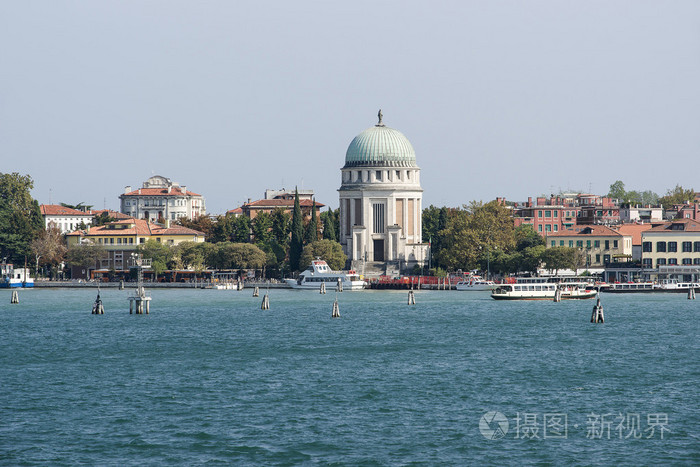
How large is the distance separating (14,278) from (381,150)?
136 feet

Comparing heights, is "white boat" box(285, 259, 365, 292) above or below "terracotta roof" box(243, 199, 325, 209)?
below

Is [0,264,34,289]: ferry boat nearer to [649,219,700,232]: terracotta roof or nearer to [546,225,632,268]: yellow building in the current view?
[546,225,632,268]: yellow building

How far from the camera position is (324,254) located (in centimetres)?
11738

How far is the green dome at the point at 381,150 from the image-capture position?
4993 inches

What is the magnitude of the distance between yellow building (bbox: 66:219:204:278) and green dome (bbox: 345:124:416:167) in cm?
2125

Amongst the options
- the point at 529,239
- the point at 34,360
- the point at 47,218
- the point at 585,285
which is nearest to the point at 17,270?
the point at 47,218

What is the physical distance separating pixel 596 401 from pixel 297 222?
281 feet

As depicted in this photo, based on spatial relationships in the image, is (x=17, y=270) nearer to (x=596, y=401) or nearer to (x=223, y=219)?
(x=223, y=219)

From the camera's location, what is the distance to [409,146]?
130 meters

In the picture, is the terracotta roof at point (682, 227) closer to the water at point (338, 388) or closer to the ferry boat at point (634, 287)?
the ferry boat at point (634, 287)

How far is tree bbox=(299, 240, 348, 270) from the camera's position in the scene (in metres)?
117

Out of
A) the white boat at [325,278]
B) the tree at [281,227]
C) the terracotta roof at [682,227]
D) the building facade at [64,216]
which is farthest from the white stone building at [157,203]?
the terracotta roof at [682,227]

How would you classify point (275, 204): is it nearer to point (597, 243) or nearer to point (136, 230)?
point (136, 230)

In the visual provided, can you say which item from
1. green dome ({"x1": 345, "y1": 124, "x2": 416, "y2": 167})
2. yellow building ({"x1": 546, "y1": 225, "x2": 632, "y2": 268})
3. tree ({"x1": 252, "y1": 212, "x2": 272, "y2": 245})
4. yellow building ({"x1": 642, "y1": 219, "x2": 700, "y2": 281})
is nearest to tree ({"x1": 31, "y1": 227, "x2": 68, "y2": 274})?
tree ({"x1": 252, "y1": 212, "x2": 272, "y2": 245})
